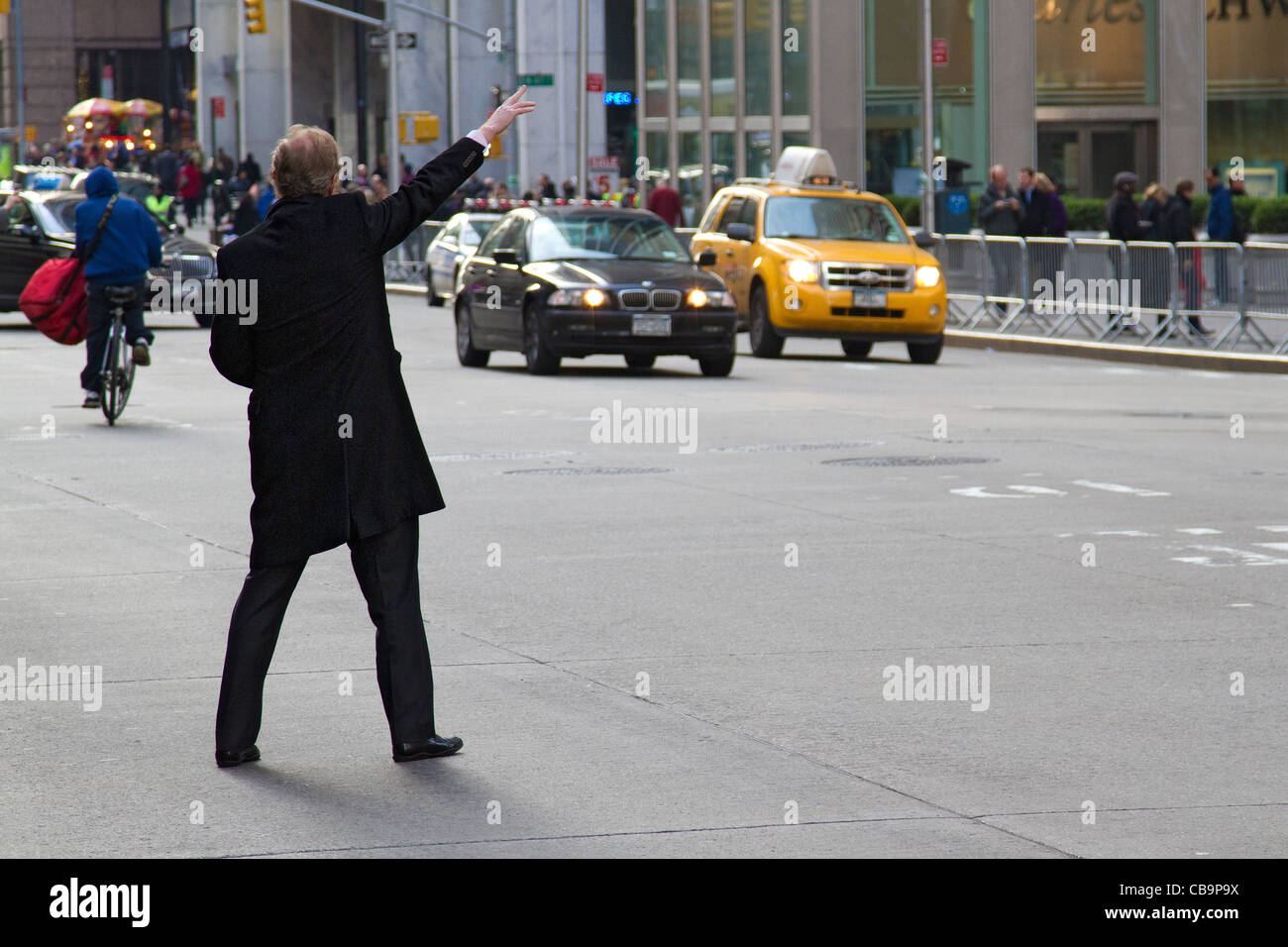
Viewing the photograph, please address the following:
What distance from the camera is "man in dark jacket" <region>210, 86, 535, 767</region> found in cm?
664

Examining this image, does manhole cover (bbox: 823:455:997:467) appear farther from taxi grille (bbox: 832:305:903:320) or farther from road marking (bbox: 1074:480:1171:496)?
taxi grille (bbox: 832:305:903:320)

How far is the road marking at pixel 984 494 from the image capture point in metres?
13.3

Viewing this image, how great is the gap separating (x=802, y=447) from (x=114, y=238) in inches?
218

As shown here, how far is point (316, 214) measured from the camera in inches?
262

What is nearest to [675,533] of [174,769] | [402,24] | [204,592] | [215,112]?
[204,592]

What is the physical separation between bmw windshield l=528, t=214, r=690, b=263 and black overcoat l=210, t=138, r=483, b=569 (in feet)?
56.2

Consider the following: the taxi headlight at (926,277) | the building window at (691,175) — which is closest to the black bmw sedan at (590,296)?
the taxi headlight at (926,277)

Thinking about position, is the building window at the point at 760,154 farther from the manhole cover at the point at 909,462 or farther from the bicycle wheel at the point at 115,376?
the manhole cover at the point at 909,462

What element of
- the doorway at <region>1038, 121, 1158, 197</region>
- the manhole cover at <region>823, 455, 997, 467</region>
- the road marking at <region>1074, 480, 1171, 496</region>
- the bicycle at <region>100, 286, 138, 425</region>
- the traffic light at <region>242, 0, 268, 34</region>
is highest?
the traffic light at <region>242, 0, 268, 34</region>

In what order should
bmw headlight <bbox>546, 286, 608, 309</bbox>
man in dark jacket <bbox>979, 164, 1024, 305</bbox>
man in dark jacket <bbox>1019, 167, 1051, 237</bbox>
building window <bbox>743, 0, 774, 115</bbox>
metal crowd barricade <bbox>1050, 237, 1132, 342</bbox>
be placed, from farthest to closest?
building window <bbox>743, 0, 774, 115</bbox> → man in dark jacket <bbox>1019, 167, 1051, 237</bbox> → man in dark jacket <bbox>979, 164, 1024, 305</bbox> → metal crowd barricade <bbox>1050, 237, 1132, 342</bbox> → bmw headlight <bbox>546, 286, 608, 309</bbox>

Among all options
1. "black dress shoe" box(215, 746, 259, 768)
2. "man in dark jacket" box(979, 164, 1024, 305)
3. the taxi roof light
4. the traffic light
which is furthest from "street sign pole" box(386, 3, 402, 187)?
"black dress shoe" box(215, 746, 259, 768)

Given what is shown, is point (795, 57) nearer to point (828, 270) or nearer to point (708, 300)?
point (828, 270)

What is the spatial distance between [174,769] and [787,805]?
184 centimetres

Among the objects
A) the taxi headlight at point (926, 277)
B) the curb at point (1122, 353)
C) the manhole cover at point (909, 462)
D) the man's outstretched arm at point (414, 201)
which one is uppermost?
the man's outstretched arm at point (414, 201)
